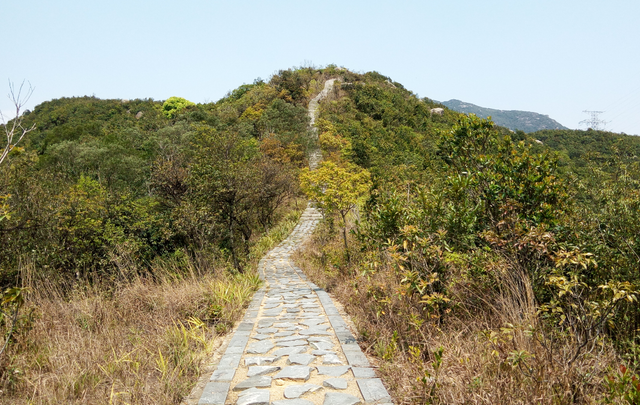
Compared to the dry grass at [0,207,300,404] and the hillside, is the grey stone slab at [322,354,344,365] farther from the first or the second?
the dry grass at [0,207,300,404]

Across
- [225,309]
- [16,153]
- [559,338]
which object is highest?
[16,153]

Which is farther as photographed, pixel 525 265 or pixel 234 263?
pixel 234 263

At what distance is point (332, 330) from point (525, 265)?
2.37 metres

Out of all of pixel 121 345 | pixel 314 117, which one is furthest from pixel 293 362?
pixel 314 117

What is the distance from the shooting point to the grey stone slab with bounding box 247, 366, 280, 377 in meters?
3.56

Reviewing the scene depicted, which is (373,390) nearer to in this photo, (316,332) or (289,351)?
(289,351)

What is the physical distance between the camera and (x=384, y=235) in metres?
5.48

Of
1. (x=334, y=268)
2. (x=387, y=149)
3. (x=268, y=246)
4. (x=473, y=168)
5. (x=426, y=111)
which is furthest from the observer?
(x=426, y=111)

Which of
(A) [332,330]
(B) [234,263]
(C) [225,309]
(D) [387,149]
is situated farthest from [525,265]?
(D) [387,149]

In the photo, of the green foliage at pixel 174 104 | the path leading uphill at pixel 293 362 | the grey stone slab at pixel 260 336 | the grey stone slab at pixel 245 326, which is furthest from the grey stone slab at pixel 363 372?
the green foliage at pixel 174 104

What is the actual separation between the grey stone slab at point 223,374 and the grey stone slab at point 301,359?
0.58m

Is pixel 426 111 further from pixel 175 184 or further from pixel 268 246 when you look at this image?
pixel 175 184

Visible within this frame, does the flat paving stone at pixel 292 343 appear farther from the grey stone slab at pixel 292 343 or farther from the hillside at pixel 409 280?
the hillside at pixel 409 280

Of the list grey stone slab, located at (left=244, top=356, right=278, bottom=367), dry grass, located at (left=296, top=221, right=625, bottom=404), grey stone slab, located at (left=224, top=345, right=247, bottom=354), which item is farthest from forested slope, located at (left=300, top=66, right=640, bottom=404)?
grey stone slab, located at (left=224, top=345, right=247, bottom=354)
